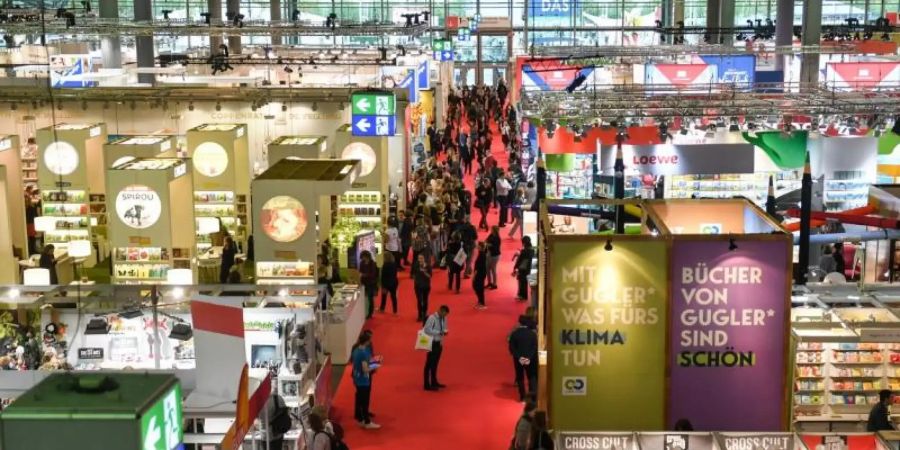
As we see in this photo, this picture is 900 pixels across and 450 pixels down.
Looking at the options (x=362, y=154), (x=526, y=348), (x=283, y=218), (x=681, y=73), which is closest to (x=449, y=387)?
(x=526, y=348)

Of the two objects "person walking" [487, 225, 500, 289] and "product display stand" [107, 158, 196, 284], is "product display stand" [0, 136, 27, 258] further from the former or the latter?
"person walking" [487, 225, 500, 289]

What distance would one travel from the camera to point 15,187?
656 inches

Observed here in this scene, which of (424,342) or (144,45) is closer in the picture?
(424,342)

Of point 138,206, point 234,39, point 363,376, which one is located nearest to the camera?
point 363,376

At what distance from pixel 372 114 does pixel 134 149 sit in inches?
135

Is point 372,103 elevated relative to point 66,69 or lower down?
lower down

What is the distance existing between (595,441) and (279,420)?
2.58 meters

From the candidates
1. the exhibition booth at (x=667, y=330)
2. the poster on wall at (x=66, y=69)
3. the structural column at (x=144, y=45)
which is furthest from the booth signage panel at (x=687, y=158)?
the structural column at (x=144, y=45)

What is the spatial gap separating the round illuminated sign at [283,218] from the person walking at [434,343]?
2.37m

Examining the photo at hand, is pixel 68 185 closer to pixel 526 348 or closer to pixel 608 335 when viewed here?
pixel 526 348

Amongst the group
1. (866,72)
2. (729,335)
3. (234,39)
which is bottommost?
(729,335)

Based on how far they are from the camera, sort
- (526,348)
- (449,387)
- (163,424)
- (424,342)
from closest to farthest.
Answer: (163,424) → (526,348) → (424,342) → (449,387)

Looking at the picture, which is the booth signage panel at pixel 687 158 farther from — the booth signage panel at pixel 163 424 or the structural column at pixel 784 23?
the booth signage panel at pixel 163 424

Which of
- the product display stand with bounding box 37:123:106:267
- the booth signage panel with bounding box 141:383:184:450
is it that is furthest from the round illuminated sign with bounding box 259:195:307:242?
the booth signage panel with bounding box 141:383:184:450
